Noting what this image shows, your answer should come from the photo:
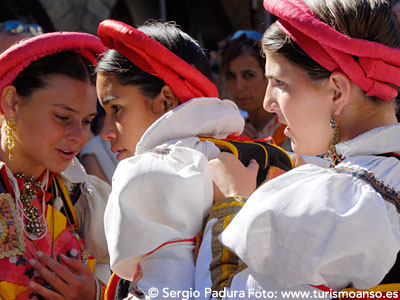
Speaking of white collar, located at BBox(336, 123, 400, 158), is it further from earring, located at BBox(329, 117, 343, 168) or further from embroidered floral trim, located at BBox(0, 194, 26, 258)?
embroidered floral trim, located at BBox(0, 194, 26, 258)

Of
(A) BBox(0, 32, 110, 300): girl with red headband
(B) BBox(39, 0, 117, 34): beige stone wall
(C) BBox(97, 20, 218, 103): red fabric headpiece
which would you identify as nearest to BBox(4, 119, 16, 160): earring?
(A) BBox(0, 32, 110, 300): girl with red headband

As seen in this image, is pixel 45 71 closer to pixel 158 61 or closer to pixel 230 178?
pixel 158 61

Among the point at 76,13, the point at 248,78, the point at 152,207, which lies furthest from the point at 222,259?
the point at 76,13

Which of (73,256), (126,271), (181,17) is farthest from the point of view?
(181,17)

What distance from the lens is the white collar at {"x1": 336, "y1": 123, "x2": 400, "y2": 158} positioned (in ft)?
4.77

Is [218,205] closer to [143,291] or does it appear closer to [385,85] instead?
[143,291]

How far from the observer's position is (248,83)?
386 centimetres

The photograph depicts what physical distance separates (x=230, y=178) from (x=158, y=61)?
54cm

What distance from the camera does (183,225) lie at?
1515 millimetres

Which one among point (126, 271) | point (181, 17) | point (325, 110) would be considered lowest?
point (181, 17)

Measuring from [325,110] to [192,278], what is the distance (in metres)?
0.63

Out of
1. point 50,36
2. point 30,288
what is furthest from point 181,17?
point 30,288

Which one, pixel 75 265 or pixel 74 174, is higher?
pixel 74 174

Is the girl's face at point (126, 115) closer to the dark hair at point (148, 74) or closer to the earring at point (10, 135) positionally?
the dark hair at point (148, 74)
